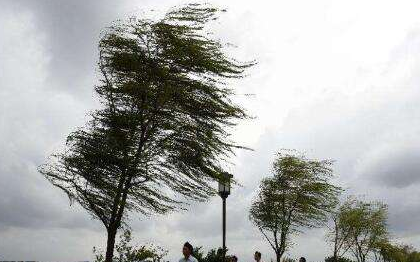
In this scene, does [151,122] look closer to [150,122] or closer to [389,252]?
[150,122]

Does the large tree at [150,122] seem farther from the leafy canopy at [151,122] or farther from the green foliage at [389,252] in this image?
the green foliage at [389,252]

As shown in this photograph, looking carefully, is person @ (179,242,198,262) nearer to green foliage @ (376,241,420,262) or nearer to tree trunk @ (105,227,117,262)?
tree trunk @ (105,227,117,262)

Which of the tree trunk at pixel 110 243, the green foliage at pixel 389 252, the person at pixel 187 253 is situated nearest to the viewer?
the person at pixel 187 253

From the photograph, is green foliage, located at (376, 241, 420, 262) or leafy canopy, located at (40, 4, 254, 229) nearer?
leafy canopy, located at (40, 4, 254, 229)

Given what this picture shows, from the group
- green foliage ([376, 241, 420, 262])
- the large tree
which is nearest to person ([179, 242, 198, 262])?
the large tree

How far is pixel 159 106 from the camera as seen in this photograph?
17297 millimetres

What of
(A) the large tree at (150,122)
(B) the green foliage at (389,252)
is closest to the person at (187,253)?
(A) the large tree at (150,122)

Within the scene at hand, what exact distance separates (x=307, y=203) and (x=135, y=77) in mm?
14985

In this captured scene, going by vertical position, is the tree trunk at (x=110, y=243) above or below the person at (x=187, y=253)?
above

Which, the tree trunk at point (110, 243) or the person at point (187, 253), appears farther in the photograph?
the tree trunk at point (110, 243)

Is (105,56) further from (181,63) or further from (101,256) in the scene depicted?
(101,256)

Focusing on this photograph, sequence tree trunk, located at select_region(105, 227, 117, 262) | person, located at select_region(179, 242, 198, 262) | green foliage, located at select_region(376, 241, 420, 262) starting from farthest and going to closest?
green foliage, located at select_region(376, 241, 420, 262) < tree trunk, located at select_region(105, 227, 117, 262) < person, located at select_region(179, 242, 198, 262)

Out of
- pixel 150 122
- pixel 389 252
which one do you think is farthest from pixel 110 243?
pixel 389 252

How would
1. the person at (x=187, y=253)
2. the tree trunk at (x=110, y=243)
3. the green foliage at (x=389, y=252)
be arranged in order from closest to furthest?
the person at (x=187, y=253) → the tree trunk at (x=110, y=243) → the green foliage at (x=389, y=252)
